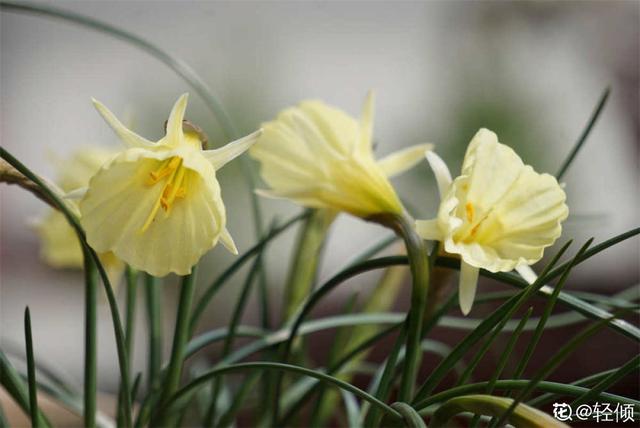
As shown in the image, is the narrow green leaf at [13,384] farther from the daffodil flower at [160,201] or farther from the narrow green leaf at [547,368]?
the narrow green leaf at [547,368]

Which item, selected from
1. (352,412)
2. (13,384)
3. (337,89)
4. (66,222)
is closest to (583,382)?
(352,412)

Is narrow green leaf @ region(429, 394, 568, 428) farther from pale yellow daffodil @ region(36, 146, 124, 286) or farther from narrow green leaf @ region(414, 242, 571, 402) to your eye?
pale yellow daffodil @ region(36, 146, 124, 286)

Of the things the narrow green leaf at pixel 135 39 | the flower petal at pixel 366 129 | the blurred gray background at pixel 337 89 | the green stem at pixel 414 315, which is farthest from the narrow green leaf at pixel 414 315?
the blurred gray background at pixel 337 89

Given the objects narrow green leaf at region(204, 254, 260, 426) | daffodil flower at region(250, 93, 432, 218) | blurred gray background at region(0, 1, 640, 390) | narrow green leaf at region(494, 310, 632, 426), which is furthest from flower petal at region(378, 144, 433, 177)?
blurred gray background at region(0, 1, 640, 390)

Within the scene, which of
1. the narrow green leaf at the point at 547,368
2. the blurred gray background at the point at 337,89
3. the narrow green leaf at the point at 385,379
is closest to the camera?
the narrow green leaf at the point at 547,368

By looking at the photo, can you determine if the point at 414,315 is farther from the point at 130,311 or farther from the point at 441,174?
the point at 130,311

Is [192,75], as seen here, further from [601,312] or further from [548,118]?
[548,118]

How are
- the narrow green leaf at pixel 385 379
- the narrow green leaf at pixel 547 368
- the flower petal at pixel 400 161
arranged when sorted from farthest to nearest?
the flower petal at pixel 400 161 < the narrow green leaf at pixel 385 379 < the narrow green leaf at pixel 547 368
